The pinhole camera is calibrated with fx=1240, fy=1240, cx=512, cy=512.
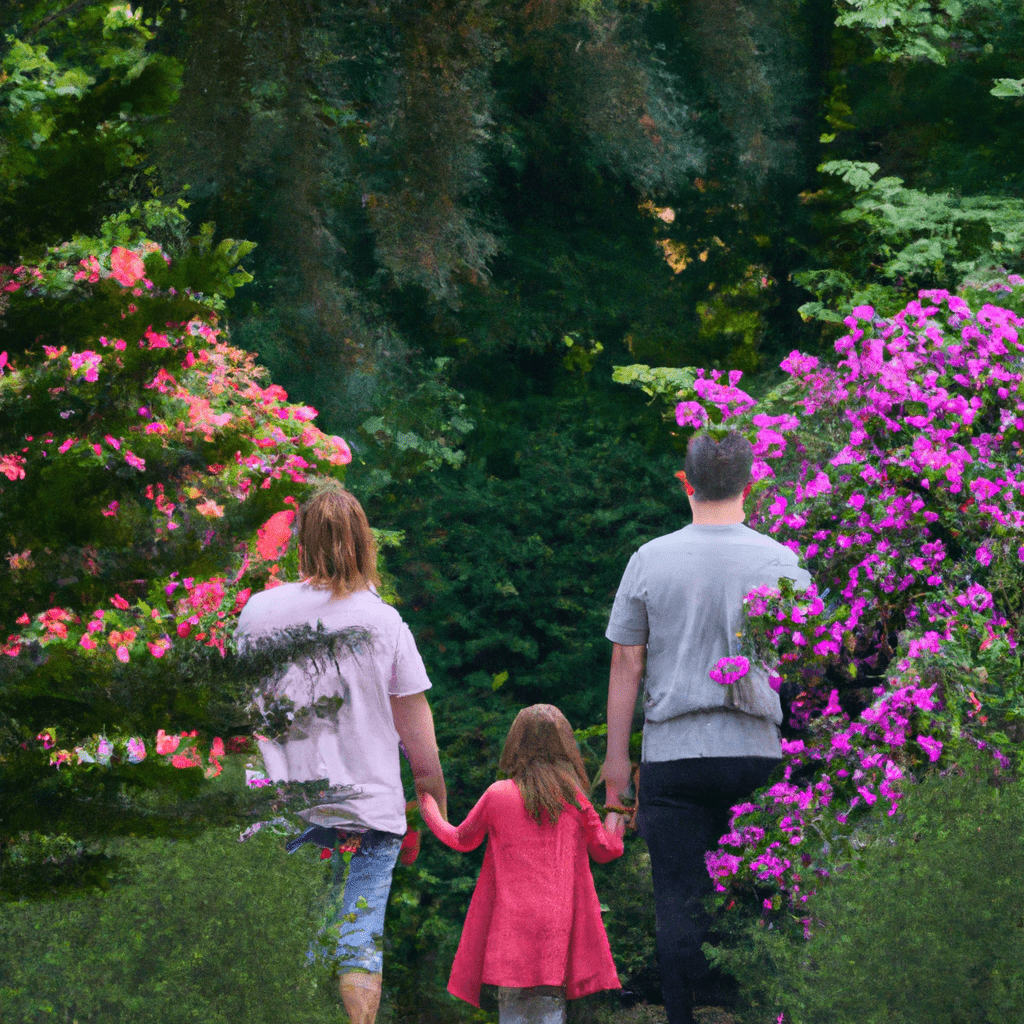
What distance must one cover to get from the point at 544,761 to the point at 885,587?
3.52 ft

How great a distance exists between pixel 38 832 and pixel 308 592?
1252 millimetres

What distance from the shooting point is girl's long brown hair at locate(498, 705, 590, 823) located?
3514 mm

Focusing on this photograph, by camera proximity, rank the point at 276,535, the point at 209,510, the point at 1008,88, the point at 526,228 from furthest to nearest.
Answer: the point at 526,228, the point at 1008,88, the point at 276,535, the point at 209,510

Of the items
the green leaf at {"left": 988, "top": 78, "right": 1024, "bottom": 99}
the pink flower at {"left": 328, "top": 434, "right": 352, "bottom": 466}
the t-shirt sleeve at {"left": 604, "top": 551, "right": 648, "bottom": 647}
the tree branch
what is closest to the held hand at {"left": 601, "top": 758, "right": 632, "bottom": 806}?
the t-shirt sleeve at {"left": 604, "top": 551, "right": 648, "bottom": 647}

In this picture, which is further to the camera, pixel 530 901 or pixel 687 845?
pixel 530 901

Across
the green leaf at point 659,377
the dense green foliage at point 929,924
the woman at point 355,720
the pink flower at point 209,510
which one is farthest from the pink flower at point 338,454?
the dense green foliage at point 929,924

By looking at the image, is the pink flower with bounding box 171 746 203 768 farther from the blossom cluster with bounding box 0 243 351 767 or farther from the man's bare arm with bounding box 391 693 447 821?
the man's bare arm with bounding box 391 693 447 821

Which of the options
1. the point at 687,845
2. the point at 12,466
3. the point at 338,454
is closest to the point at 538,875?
the point at 687,845

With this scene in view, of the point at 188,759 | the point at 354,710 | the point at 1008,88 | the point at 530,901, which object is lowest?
the point at 530,901

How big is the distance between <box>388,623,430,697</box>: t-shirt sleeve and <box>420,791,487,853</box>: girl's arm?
0.39 metres

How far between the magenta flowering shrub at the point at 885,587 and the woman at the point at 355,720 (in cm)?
88

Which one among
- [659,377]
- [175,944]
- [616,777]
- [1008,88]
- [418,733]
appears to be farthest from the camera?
[659,377]

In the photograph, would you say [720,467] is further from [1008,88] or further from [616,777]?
[1008,88]

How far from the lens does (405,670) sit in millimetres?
3254
